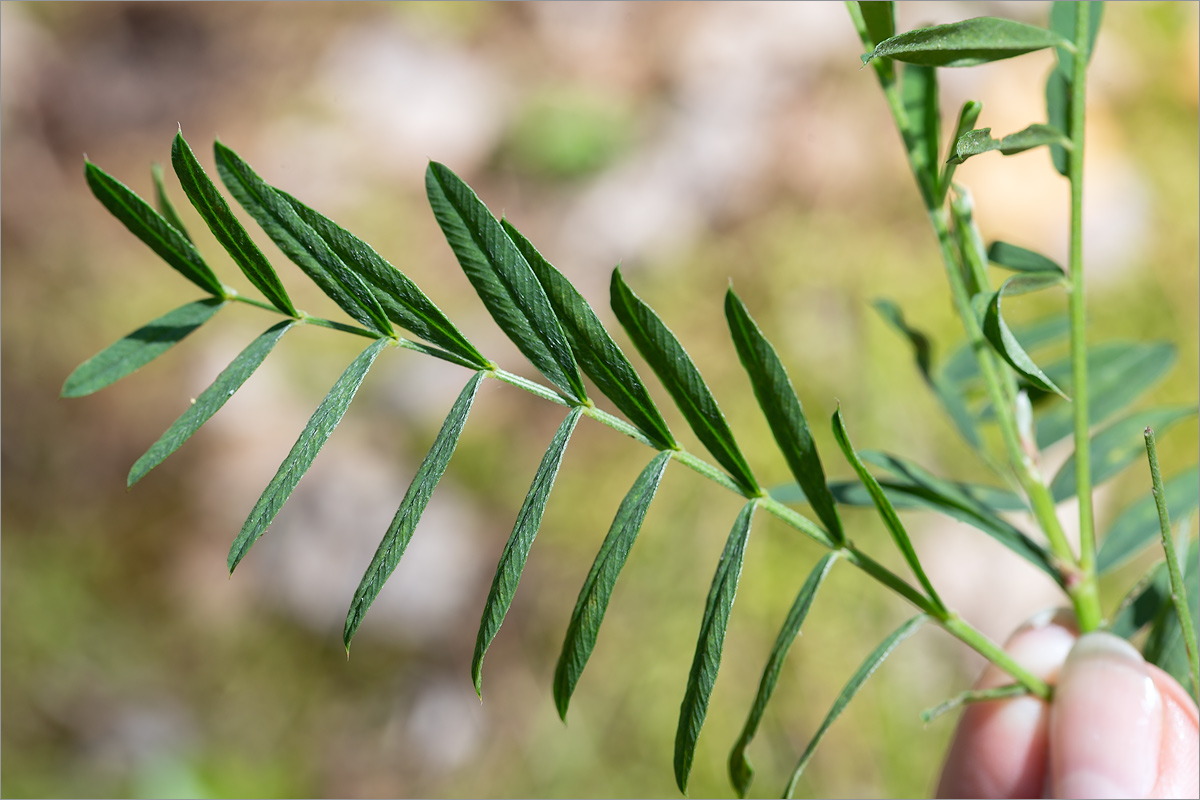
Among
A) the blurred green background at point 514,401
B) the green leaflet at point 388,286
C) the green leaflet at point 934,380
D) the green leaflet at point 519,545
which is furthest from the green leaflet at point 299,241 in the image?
the blurred green background at point 514,401

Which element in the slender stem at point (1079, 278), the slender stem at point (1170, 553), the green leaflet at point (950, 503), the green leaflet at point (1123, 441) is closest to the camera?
the slender stem at point (1170, 553)

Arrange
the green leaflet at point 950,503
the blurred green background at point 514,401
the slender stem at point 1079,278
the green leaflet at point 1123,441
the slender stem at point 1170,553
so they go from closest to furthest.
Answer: the slender stem at point 1170,553 < the slender stem at point 1079,278 < the green leaflet at point 950,503 < the green leaflet at point 1123,441 < the blurred green background at point 514,401

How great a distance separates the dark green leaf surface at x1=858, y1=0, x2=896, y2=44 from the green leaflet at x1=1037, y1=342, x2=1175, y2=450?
0.38m

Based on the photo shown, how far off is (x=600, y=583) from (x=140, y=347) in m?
0.31

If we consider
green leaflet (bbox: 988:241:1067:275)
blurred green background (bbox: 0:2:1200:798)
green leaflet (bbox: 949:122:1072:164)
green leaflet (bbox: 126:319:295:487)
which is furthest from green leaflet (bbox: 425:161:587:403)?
blurred green background (bbox: 0:2:1200:798)

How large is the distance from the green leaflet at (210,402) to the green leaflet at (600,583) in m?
0.21

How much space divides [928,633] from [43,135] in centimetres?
264

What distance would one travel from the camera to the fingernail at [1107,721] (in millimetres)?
652

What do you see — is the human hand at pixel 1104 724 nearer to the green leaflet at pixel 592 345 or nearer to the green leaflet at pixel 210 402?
the green leaflet at pixel 592 345

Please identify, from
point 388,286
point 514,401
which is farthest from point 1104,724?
point 514,401

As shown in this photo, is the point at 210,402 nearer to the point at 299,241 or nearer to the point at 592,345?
the point at 299,241

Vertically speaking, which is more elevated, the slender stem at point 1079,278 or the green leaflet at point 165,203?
the green leaflet at point 165,203

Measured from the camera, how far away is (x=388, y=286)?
469mm

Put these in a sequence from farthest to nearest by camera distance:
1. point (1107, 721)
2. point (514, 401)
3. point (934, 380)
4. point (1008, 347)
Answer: point (514, 401) → point (934, 380) → point (1107, 721) → point (1008, 347)
